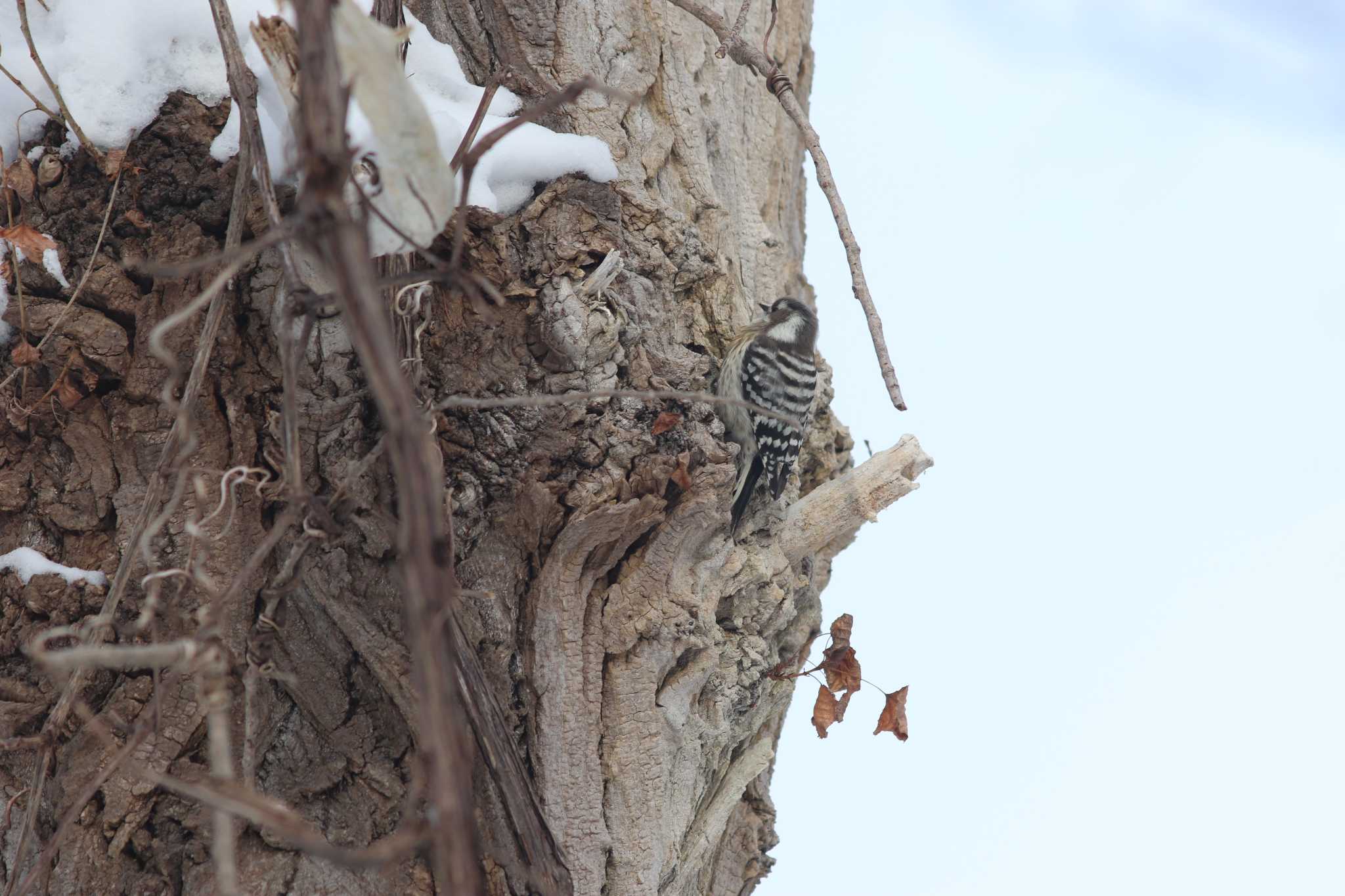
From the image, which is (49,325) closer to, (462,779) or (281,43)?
(281,43)

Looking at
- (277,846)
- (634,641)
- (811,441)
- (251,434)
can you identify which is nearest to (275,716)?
(277,846)

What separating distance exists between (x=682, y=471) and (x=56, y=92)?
1.33m

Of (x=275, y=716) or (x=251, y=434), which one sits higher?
(x=251, y=434)

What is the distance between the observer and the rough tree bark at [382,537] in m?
2.02

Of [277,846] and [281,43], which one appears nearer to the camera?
[281,43]

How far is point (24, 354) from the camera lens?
1982 millimetres

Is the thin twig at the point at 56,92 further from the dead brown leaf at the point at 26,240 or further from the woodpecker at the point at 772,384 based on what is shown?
the woodpecker at the point at 772,384

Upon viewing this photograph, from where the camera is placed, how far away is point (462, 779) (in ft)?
2.53

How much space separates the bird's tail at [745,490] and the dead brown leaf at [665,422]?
10.6 inches

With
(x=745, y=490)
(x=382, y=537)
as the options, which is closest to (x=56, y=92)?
(x=382, y=537)

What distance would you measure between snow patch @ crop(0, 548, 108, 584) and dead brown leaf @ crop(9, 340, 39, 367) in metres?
0.35

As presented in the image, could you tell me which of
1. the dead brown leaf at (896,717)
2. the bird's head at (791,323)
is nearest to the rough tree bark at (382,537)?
the dead brown leaf at (896,717)

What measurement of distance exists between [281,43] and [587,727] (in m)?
1.37

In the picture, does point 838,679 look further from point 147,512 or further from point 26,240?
point 26,240
